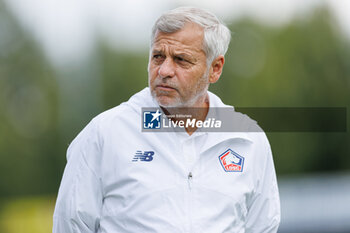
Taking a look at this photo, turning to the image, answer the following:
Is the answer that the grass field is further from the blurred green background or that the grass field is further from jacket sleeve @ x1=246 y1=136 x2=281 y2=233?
jacket sleeve @ x1=246 y1=136 x2=281 y2=233

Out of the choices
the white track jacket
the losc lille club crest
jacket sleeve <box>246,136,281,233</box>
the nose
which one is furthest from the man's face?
jacket sleeve <box>246,136,281,233</box>

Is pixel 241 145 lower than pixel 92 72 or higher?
higher

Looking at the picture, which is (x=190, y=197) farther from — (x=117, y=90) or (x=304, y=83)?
(x=304, y=83)

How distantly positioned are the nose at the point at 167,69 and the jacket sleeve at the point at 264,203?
0.76 m

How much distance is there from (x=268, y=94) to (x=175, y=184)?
87.9 ft

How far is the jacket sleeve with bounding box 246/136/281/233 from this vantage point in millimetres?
3750

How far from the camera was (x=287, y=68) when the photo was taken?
1189 inches

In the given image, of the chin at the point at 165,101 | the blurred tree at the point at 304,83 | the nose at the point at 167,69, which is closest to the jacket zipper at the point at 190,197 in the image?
the chin at the point at 165,101

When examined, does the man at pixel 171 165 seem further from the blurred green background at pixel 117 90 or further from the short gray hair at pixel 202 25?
the blurred green background at pixel 117 90

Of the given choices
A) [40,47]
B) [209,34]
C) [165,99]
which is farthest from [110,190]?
[40,47]

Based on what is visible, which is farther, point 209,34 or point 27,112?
point 27,112

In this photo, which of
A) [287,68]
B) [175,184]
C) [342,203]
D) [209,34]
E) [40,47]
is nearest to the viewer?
[175,184]

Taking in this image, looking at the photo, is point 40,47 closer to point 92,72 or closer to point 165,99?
point 92,72

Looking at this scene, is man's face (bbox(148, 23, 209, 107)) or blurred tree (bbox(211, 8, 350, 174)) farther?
blurred tree (bbox(211, 8, 350, 174))
